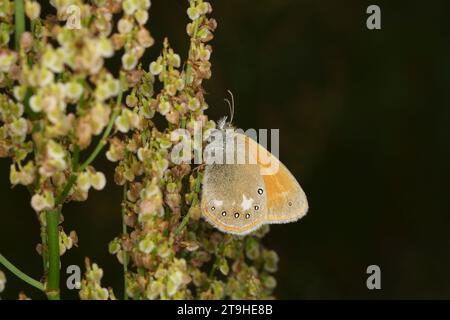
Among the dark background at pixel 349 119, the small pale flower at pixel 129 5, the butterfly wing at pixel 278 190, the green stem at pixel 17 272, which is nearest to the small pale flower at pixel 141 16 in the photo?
the small pale flower at pixel 129 5

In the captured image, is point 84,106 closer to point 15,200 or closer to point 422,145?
point 15,200

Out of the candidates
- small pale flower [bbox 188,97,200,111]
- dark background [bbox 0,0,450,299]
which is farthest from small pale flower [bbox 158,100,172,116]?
dark background [bbox 0,0,450,299]

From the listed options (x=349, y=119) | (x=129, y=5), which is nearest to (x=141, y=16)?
(x=129, y=5)

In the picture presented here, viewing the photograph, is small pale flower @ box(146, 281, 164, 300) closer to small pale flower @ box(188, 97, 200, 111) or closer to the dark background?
small pale flower @ box(188, 97, 200, 111)

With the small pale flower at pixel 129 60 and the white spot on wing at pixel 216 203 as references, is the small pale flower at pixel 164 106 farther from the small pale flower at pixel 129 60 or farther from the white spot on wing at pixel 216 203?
the white spot on wing at pixel 216 203

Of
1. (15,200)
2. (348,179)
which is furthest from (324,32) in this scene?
(15,200)

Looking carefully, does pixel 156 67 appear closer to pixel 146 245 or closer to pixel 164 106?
pixel 164 106
